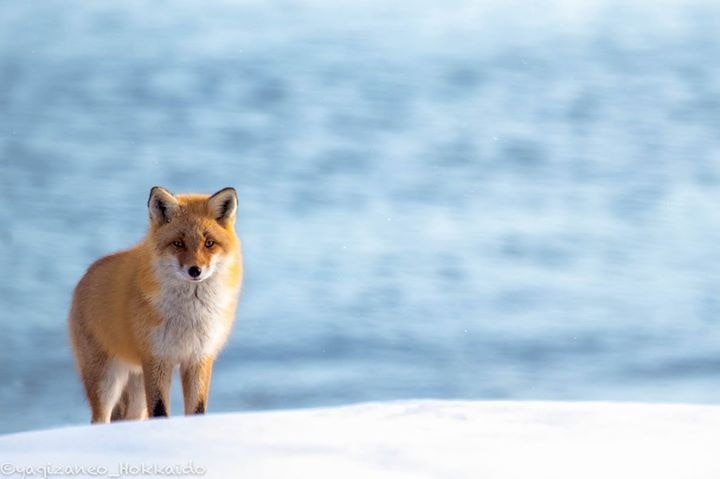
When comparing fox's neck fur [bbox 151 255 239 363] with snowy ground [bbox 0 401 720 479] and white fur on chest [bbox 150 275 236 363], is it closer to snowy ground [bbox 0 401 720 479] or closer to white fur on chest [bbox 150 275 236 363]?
white fur on chest [bbox 150 275 236 363]

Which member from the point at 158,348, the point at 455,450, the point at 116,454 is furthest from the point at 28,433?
the point at 455,450

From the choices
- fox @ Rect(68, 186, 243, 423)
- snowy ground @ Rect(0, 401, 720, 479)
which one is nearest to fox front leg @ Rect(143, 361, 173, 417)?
fox @ Rect(68, 186, 243, 423)

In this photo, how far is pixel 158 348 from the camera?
21.1ft

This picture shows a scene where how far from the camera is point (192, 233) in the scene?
6.39m

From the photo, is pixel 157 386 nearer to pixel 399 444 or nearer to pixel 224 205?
pixel 224 205

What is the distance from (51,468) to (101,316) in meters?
2.88

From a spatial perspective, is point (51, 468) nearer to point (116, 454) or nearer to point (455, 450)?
point (116, 454)

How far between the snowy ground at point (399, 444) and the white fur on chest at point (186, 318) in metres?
1.37

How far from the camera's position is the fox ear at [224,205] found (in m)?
6.53

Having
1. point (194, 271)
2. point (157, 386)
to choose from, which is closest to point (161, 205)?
point (194, 271)

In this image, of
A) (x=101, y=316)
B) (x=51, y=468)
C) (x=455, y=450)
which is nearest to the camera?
(x=51, y=468)

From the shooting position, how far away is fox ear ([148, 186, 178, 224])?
21.4 ft

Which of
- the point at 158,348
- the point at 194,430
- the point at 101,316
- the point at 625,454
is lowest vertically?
the point at 625,454

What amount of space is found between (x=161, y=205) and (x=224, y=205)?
0.38 metres
